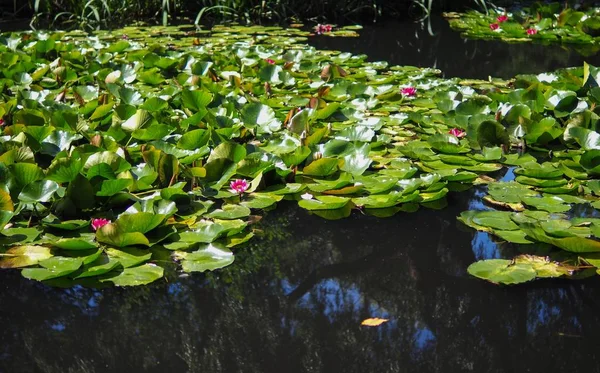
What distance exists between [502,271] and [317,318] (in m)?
0.47

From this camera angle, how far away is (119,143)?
97.0 inches

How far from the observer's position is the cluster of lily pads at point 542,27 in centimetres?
513

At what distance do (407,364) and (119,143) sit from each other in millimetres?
1490

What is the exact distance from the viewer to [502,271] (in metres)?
1.66

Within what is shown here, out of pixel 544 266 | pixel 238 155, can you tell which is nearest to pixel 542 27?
pixel 238 155

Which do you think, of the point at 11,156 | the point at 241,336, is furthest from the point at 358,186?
the point at 11,156

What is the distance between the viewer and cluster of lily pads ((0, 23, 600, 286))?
1776mm

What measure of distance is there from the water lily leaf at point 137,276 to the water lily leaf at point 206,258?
7 centimetres

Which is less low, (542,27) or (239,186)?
(542,27)

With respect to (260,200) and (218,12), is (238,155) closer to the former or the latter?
(260,200)

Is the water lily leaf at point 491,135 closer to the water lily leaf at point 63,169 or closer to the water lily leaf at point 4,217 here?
the water lily leaf at point 63,169

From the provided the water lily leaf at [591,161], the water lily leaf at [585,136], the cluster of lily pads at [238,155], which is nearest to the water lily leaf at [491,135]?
the cluster of lily pads at [238,155]

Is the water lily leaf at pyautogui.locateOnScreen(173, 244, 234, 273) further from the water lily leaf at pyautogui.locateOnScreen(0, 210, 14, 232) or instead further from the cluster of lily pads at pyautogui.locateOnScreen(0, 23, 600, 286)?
the water lily leaf at pyautogui.locateOnScreen(0, 210, 14, 232)

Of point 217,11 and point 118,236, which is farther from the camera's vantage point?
point 217,11
